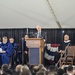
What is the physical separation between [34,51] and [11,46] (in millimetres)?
1610

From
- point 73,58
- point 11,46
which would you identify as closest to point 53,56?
point 73,58

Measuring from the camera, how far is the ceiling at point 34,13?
12.3 meters

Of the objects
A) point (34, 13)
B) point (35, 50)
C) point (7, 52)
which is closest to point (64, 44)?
point (35, 50)

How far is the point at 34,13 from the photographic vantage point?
12633mm

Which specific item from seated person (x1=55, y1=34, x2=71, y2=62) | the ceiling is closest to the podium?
seated person (x1=55, y1=34, x2=71, y2=62)

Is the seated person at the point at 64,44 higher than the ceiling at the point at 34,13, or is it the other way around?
the ceiling at the point at 34,13

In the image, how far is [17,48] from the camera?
451 inches

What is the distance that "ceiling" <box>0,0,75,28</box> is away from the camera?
1232cm

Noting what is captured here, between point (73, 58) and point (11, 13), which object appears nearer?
point (73, 58)

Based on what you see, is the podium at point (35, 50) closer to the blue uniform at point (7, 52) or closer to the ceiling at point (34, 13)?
the blue uniform at point (7, 52)

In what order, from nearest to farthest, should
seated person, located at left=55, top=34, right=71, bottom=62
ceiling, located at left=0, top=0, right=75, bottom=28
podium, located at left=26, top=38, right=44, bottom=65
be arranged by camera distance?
podium, located at left=26, top=38, right=44, bottom=65 → seated person, located at left=55, top=34, right=71, bottom=62 → ceiling, located at left=0, top=0, right=75, bottom=28

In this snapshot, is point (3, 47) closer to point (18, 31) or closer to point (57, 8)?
point (18, 31)

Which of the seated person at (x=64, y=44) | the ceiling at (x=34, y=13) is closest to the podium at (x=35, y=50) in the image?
the seated person at (x=64, y=44)

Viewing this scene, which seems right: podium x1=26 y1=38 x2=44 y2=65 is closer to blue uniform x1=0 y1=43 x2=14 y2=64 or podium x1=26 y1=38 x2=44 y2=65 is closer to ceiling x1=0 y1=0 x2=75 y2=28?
blue uniform x1=0 y1=43 x2=14 y2=64
